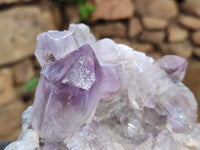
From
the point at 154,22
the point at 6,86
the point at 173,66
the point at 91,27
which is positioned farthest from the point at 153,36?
the point at 173,66

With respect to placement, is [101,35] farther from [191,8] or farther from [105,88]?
[105,88]

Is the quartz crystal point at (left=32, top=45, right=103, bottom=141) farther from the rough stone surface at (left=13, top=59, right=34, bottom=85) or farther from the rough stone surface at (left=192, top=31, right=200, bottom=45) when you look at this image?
the rough stone surface at (left=192, top=31, right=200, bottom=45)

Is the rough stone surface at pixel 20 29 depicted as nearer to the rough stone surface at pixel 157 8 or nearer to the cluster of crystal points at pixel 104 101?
the rough stone surface at pixel 157 8

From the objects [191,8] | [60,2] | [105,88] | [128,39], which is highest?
[105,88]

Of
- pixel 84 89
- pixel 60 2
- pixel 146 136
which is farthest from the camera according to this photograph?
pixel 60 2

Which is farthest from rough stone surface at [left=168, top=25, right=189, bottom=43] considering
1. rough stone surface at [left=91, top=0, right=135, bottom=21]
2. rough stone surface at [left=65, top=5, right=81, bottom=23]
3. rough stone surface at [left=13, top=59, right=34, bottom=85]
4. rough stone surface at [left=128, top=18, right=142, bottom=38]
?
rough stone surface at [left=13, top=59, right=34, bottom=85]

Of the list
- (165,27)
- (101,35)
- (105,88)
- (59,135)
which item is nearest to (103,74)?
(105,88)

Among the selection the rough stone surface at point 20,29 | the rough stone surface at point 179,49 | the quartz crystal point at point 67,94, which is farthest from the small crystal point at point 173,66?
the rough stone surface at point 179,49
